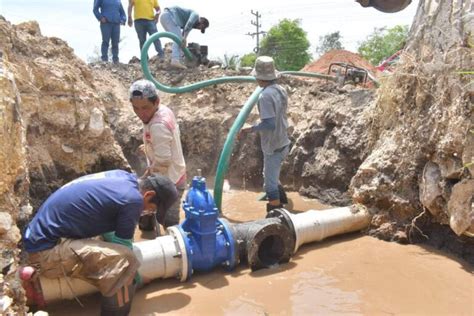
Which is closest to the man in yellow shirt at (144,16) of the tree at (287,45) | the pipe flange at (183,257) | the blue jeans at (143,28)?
the blue jeans at (143,28)

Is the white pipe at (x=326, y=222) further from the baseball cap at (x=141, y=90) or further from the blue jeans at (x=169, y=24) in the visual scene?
the blue jeans at (x=169, y=24)

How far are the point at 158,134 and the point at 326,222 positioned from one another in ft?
5.97

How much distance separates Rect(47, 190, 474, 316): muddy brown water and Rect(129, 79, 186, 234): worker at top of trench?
68 cm

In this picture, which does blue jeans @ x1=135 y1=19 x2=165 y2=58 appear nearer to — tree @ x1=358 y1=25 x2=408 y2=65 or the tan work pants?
the tan work pants

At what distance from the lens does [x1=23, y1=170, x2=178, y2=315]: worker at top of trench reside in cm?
274

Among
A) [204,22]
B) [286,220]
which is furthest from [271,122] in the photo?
[204,22]

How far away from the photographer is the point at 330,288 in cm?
331

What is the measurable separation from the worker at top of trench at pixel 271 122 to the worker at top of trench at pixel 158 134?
44.5 inches

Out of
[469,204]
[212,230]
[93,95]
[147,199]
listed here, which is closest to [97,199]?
[147,199]

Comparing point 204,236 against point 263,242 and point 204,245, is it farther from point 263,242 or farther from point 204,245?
point 263,242

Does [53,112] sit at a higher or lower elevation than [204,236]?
higher

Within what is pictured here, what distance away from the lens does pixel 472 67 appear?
3.75 metres

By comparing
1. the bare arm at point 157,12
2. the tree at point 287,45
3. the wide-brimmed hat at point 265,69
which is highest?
the tree at point 287,45

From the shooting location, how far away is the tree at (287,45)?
34875mm
